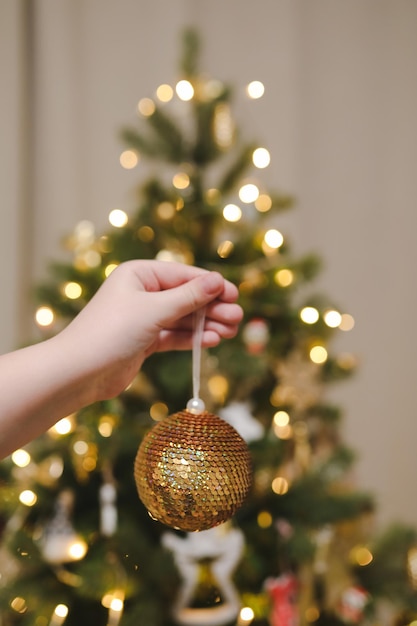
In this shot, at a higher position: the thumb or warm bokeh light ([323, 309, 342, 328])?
the thumb

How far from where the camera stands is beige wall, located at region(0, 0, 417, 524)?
67.9 inches

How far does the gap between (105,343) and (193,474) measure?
0.20 metres

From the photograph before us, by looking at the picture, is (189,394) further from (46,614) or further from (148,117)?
(148,117)

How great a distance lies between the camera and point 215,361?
104 centimetres

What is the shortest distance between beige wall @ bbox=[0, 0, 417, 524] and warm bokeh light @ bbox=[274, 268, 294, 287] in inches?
27.5

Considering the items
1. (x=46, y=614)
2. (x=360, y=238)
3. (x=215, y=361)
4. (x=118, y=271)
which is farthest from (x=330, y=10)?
(x=46, y=614)

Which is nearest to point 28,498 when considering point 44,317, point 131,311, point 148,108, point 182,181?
point 44,317

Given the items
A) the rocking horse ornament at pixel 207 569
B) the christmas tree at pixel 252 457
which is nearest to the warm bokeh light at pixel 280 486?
the christmas tree at pixel 252 457

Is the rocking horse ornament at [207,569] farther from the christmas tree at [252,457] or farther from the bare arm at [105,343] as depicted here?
the bare arm at [105,343]

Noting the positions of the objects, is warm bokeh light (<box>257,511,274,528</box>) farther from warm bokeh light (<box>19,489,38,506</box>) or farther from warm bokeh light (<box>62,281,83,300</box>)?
warm bokeh light (<box>62,281,83,300</box>)

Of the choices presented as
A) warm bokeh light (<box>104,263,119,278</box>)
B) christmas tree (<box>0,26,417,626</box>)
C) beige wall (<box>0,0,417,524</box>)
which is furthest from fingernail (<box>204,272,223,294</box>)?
beige wall (<box>0,0,417,524</box>)

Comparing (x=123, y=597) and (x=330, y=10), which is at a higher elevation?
(x=330, y=10)

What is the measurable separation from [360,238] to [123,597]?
4.32 ft

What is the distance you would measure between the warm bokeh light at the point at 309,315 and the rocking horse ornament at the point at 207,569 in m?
0.43
